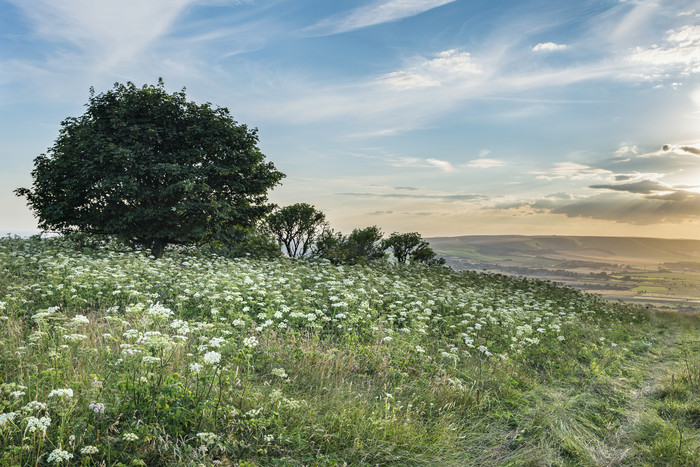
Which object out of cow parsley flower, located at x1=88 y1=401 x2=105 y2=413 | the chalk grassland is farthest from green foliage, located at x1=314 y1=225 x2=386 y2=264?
cow parsley flower, located at x1=88 y1=401 x2=105 y2=413

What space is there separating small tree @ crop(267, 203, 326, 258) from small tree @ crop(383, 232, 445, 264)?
568cm

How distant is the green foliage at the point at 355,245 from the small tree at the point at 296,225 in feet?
2.84

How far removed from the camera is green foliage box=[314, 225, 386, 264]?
24062 mm

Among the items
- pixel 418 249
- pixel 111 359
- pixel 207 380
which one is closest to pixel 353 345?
pixel 207 380

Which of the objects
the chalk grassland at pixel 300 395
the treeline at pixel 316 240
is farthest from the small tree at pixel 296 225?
the chalk grassland at pixel 300 395

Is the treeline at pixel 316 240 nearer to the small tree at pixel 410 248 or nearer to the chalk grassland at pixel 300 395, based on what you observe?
the small tree at pixel 410 248

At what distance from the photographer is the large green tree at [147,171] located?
17156 millimetres

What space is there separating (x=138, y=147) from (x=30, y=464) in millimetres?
16281

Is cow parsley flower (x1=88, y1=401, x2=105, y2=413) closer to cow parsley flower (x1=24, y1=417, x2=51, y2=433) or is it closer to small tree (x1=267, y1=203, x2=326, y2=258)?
cow parsley flower (x1=24, y1=417, x2=51, y2=433)

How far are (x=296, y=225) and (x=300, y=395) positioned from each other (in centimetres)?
2281

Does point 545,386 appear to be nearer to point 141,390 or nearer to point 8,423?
point 141,390

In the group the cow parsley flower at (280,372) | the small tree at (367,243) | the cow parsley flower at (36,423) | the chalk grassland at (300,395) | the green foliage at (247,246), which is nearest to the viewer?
the cow parsley flower at (36,423)

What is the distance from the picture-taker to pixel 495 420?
5.47 metres

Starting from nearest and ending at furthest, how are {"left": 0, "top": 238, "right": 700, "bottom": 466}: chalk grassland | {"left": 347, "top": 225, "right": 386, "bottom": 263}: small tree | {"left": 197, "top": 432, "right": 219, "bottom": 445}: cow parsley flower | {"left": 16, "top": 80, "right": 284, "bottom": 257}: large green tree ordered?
{"left": 197, "top": 432, "right": 219, "bottom": 445}: cow parsley flower, {"left": 0, "top": 238, "right": 700, "bottom": 466}: chalk grassland, {"left": 16, "top": 80, "right": 284, "bottom": 257}: large green tree, {"left": 347, "top": 225, "right": 386, "bottom": 263}: small tree
